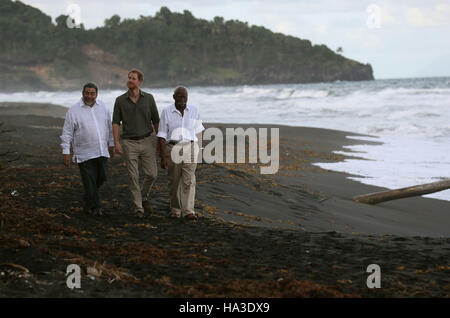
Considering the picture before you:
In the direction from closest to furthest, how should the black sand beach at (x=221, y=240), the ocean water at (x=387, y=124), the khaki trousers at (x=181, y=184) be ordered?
1. the black sand beach at (x=221, y=240)
2. the khaki trousers at (x=181, y=184)
3. the ocean water at (x=387, y=124)

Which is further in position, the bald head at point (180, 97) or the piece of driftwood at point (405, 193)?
the piece of driftwood at point (405, 193)

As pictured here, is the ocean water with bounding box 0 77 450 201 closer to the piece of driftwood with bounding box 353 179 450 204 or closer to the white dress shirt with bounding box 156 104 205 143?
the piece of driftwood with bounding box 353 179 450 204

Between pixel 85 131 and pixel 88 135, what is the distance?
0.20 feet

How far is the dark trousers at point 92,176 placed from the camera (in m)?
7.37

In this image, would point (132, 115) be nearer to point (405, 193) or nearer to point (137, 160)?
point (137, 160)

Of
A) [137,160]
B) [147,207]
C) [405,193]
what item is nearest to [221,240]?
[147,207]

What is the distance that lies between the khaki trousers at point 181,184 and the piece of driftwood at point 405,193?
14.2 feet

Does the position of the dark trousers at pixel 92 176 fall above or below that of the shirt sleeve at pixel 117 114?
below

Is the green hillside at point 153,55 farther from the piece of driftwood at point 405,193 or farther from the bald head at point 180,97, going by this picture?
the bald head at point 180,97

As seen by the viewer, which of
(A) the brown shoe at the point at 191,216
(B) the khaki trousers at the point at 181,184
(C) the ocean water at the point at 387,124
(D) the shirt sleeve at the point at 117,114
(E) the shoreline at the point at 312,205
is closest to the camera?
(D) the shirt sleeve at the point at 117,114

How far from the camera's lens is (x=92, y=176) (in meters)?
7.41

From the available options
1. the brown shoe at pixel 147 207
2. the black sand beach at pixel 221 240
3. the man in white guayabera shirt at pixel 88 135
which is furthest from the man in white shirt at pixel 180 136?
the man in white guayabera shirt at pixel 88 135
